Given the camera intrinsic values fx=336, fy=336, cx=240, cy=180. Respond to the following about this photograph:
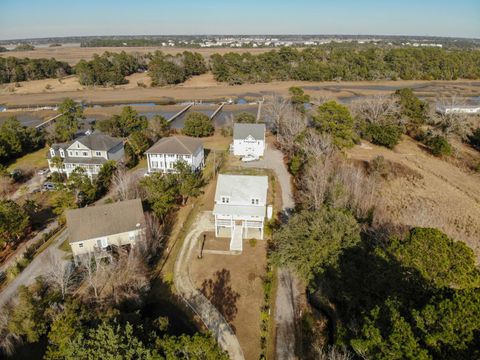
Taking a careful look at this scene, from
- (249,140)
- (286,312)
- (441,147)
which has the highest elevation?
(249,140)

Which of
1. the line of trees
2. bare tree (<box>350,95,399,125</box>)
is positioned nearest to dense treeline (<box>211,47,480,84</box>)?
bare tree (<box>350,95,399,125</box>)

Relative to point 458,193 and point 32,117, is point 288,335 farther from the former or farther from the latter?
point 32,117

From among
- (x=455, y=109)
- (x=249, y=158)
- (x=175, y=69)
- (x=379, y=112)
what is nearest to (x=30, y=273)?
(x=249, y=158)


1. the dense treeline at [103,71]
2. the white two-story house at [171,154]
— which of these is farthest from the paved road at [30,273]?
the dense treeline at [103,71]

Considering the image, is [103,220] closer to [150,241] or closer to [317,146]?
[150,241]

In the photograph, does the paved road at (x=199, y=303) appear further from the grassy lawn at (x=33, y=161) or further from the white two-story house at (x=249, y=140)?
the grassy lawn at (x=33, y=161)

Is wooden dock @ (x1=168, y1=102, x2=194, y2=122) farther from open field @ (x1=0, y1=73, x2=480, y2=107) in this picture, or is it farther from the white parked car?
the white parked car
